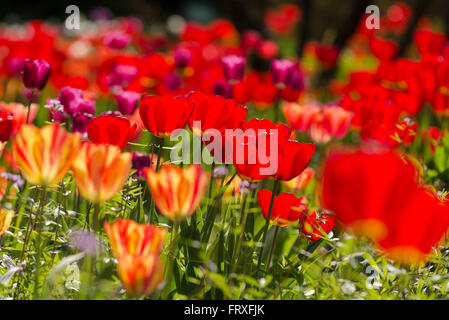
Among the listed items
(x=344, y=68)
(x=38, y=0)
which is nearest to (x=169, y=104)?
(x=344, y=68)

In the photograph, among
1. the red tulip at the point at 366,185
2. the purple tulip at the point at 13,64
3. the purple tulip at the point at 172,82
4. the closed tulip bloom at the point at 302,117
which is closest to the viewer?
the red tulip at the point at 366,185

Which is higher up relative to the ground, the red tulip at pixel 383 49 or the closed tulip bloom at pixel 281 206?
the red tulip at pixel 383 49

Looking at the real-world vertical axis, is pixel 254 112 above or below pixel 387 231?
below

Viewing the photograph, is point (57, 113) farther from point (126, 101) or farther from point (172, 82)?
point (172, 82)

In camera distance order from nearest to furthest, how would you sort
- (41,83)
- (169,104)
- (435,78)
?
(169,104), (41,83), (435,78)

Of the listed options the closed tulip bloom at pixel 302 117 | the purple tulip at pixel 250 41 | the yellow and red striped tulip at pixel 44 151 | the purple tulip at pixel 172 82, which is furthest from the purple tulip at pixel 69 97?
the purple tulip at pixel 250 41

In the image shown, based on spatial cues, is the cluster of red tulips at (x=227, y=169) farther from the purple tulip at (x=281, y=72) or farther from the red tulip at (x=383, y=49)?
the red tulip at (x=383, y=49)

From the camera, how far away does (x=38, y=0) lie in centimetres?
1077

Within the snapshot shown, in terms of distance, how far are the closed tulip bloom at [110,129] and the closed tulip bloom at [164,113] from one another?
0.25 feet

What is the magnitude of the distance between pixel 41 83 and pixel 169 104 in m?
0.58

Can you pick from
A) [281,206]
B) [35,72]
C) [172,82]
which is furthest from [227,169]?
[172,82]

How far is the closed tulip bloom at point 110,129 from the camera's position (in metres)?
1.22
